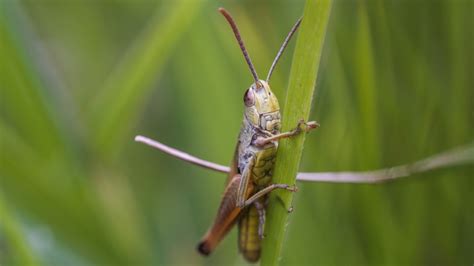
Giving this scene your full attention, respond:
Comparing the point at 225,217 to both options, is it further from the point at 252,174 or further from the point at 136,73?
the point at 136,73

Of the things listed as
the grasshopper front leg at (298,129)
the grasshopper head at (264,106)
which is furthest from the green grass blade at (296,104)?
the grasshopper head at (264,106)

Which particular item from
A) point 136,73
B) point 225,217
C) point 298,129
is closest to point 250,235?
point 225,217

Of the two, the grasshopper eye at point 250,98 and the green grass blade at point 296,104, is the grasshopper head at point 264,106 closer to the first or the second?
the grasshopper eye at point 250,98

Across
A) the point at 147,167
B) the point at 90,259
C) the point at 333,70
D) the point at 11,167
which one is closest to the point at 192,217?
the point at 147,167

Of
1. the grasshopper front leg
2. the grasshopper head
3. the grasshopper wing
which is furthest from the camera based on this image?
the grasshopper wing

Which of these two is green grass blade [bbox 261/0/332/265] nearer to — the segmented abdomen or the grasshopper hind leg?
the grasshopper hind leg

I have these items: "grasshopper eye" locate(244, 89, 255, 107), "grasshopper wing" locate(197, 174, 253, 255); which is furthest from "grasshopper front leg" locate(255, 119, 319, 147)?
"grasshopper wing" locate(197, 174, 253, 255)
